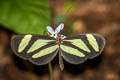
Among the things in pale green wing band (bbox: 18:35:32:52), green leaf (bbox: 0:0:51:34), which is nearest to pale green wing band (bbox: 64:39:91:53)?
pale green wing band (bbox: 18:35:32:52)

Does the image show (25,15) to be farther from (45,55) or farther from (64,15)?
(45,55)

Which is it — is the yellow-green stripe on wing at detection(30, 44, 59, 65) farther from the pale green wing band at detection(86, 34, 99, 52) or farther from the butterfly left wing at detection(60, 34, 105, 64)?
the pale green wing band at detection(86, 34, 99, 52)

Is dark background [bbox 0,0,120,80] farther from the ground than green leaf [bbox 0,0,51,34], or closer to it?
closer to it

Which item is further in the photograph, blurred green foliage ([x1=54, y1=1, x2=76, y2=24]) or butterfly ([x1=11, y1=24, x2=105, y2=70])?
blurred green foliage ([x1=54, y1=1, x2=76, y2=24])

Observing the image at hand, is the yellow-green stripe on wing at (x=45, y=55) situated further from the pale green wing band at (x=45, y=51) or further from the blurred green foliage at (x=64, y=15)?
the blurred green foliage at (x=64, y=15)

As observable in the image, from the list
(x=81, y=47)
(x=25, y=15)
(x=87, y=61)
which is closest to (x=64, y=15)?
(x=87, y=61)

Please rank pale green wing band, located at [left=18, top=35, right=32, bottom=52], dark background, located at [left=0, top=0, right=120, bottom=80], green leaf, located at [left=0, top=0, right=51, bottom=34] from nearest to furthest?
pale green wing band, located at [left=18, top=35, right=32, bottom=52] → green leaf, located at [left=0, top=0, right=51, bottom=34] → dark background, located at [left=0, top=0, right=120, bottom=80]

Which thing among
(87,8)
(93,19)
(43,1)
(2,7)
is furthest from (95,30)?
(2,7)

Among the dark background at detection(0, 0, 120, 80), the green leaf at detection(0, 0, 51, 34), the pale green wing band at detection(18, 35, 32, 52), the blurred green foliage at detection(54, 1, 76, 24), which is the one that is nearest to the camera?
the pale green wing band at detection(18, 35, 32, 52)

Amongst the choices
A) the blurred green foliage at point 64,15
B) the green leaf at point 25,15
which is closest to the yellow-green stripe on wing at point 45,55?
the green leaf at point 25,15
